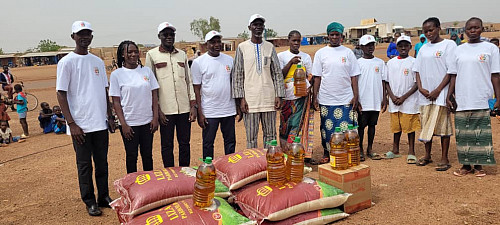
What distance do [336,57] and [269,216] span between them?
2.90 meters

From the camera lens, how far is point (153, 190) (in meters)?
3.55

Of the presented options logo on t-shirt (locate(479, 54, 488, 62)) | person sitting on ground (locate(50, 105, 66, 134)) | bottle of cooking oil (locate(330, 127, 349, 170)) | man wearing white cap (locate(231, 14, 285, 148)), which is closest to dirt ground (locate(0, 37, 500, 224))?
bottle of cooking oil (locate(330, 127, 349, 170))

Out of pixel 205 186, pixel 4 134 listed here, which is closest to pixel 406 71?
pixel 205 186

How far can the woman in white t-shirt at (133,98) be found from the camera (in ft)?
14.1

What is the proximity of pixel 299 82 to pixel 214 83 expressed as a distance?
1.28m

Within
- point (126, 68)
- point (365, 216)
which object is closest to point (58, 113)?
point (126, 68)

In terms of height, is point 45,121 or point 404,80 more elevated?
point 404,80

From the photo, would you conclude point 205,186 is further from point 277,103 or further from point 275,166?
→ point 277,103

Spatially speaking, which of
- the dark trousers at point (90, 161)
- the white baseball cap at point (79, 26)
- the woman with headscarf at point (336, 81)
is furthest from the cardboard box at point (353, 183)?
the white baseball cap at point (79, 26)

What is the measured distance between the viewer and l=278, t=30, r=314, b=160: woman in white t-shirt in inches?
217

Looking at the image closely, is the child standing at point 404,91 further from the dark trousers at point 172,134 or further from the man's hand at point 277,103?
→ the dark trousers at point 172,134

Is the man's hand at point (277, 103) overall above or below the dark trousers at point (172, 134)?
above

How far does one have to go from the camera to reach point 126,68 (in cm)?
439

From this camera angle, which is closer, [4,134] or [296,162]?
[296,162]
